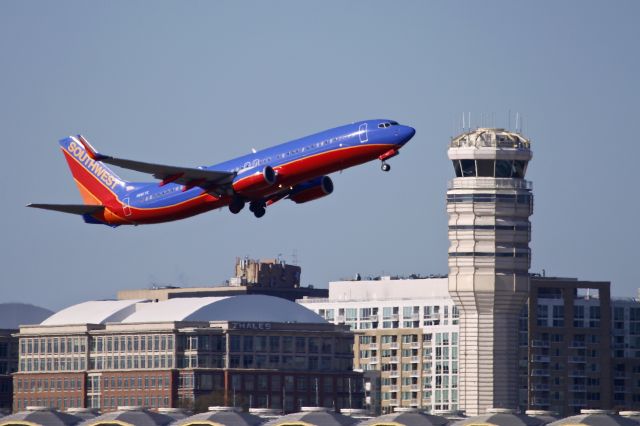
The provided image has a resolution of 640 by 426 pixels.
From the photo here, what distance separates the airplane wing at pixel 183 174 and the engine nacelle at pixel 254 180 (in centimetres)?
115

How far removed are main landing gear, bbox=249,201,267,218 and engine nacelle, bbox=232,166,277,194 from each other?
4.03 m

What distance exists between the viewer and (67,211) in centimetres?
18688

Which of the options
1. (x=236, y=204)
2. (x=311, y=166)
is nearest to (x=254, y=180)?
(x=236, y=204)

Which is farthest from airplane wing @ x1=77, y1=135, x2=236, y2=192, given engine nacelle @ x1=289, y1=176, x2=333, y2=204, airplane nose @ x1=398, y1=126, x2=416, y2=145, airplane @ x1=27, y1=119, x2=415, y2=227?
airplane nose @ x1=398, y1=126, x2=416, y2=145

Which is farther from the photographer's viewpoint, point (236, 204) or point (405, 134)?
point (236, 204)

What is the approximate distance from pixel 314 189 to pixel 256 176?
6958 millimetres

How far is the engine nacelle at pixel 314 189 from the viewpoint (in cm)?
17900

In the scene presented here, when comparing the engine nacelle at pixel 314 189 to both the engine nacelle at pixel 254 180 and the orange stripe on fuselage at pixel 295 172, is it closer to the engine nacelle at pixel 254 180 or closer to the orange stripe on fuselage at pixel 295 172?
the orange stripe on fuselage at pixel 295 172

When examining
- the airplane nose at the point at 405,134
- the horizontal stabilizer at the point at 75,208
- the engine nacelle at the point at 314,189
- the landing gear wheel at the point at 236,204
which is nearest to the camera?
the airplane nose at the point at 405,134

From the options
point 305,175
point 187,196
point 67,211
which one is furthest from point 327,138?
point 67,211

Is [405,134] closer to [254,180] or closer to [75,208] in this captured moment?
[254,180]

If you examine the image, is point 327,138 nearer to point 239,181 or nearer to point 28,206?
point 239,181

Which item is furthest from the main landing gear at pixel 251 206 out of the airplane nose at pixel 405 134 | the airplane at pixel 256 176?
the airplane nose at pixel 405 134

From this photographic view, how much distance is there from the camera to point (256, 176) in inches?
6860
